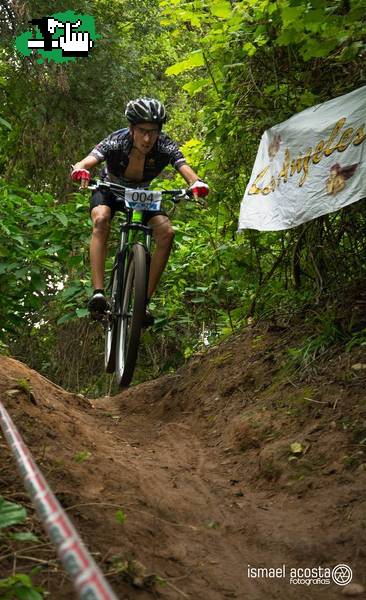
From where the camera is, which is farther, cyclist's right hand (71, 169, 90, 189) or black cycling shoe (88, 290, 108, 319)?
black cycling shoe (88, 290, 108, 319)

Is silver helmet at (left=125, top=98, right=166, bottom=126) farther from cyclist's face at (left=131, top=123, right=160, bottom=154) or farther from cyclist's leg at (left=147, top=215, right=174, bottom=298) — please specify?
cyclist's leg at (left=147, top=215, right=174, bottom=298)

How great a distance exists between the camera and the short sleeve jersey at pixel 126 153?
5.04m

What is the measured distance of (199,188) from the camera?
15.8 feet

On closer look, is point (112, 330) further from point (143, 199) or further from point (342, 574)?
point (342, 574)

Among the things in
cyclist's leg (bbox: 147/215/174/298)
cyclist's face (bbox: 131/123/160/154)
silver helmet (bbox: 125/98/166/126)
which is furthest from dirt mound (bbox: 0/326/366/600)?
silver helmet (bbox: 125/98/166/126)

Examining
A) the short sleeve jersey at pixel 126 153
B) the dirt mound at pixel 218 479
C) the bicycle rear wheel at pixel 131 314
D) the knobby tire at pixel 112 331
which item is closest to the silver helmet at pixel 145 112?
the short sleeve jersey at pixel 126 153

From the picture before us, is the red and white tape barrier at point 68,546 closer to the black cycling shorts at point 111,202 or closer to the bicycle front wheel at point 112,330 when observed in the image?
the bicycle front wheel at point 112,330

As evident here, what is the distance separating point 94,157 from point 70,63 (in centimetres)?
595

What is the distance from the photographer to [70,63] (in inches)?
404

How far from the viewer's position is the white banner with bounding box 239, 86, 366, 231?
4.02 m

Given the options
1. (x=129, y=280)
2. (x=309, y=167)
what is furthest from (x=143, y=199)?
(x=309, y=167)

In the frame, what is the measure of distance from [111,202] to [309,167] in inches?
61.5

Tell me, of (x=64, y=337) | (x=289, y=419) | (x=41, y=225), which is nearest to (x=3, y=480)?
(x=289, y=419)

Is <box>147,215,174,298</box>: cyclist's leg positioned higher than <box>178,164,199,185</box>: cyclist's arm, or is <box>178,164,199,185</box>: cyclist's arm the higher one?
<box>178,164,199,185</box>: cyclist's arm
